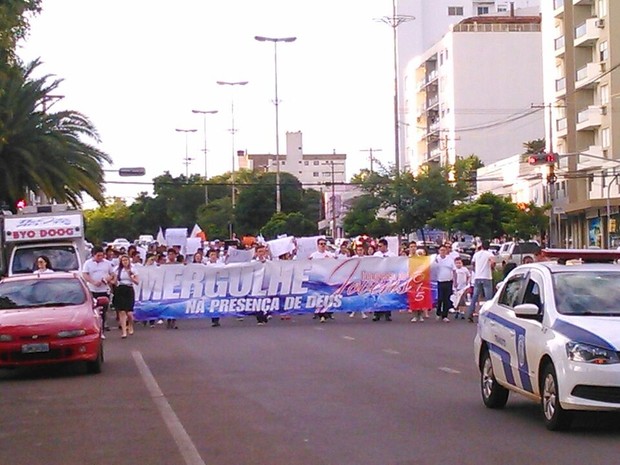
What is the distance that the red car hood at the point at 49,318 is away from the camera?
16.8 metres

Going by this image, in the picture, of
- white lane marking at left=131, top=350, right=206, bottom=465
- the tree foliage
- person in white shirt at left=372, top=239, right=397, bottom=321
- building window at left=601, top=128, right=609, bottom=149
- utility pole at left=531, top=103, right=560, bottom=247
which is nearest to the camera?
white lane marking at left=131, top=350, right=206, bottom=465

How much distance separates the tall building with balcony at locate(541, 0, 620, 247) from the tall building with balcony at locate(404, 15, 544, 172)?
21.6 metres

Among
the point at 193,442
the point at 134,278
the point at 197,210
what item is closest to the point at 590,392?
the point at 193,442

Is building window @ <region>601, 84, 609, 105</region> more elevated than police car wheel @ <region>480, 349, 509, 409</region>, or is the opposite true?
building window @ <region>601, 84, 609, 105</region>

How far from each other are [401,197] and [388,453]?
2301 inches

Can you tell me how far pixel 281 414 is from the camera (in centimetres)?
1245

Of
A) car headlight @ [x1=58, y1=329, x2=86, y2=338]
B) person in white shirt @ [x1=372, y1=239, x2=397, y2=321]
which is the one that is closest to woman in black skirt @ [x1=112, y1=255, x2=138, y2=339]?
person in white shirt @ [x1=372, y1=239, x2=397, y2=321]

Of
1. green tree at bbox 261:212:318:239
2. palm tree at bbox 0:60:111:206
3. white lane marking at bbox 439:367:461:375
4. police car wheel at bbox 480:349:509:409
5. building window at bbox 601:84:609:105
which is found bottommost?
white lane marking at bbox 439:367:461:375

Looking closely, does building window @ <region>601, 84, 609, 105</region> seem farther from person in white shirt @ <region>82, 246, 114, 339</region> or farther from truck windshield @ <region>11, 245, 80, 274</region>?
person in white shirt @ <region>82, 246, 114, 339</region>

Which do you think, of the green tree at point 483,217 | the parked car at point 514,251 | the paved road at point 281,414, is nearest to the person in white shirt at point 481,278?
the paved road at point 281,414

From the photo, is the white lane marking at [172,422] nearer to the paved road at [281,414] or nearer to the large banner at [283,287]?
the paved road at [281,414]

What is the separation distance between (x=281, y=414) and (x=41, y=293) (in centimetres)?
711

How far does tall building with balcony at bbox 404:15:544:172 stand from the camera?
100812 millimetres

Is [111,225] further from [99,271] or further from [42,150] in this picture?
[99,271]
